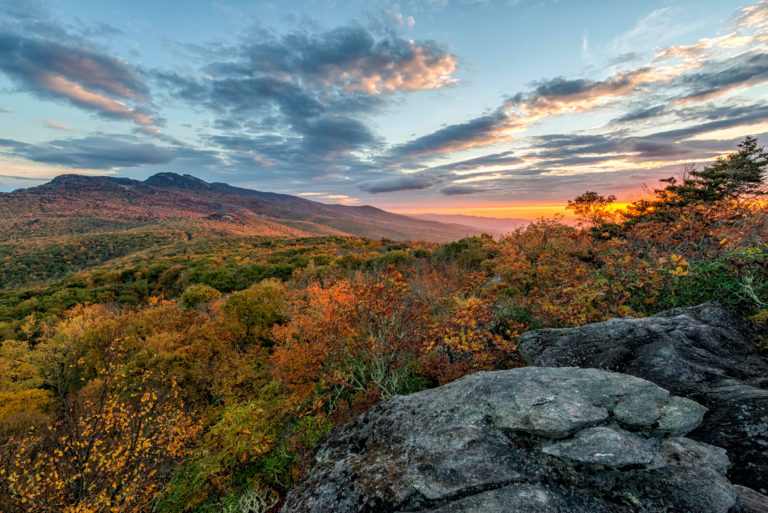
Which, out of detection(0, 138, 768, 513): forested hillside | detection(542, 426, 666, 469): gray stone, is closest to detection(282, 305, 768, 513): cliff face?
detection(542, 426, 666, 469): gray stone

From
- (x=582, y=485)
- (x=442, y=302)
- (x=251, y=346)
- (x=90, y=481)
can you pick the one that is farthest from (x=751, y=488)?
(x=251, y=346)

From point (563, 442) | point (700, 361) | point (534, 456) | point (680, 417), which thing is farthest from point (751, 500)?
point (700, 361)

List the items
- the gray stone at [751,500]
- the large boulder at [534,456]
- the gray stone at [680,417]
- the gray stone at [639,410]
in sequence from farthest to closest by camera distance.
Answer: the gray stone at [639,410]
the gray stone at [680,417]
the large boulder at [534,456]
the gray stone at [751,500]

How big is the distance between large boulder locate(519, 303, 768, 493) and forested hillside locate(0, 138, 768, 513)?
0.92m

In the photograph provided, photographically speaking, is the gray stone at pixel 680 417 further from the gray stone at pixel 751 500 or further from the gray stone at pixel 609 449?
the gray stone at pixel 751 500

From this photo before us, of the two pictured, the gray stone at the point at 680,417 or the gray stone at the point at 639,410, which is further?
the gray stone at the point at 639,410

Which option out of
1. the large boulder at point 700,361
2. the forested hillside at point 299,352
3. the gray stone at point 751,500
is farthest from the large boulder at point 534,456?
the forested hillside at point 299,352

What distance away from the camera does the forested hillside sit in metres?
9.48

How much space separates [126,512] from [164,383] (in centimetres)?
562

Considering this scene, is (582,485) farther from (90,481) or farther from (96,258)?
(96,258)

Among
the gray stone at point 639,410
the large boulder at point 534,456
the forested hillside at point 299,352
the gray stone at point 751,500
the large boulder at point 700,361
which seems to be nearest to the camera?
the gray stone at point 751,500

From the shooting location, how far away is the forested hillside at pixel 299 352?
948cm

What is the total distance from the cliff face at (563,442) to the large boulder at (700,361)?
0.10ft

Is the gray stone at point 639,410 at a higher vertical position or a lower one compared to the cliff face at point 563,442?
higher
